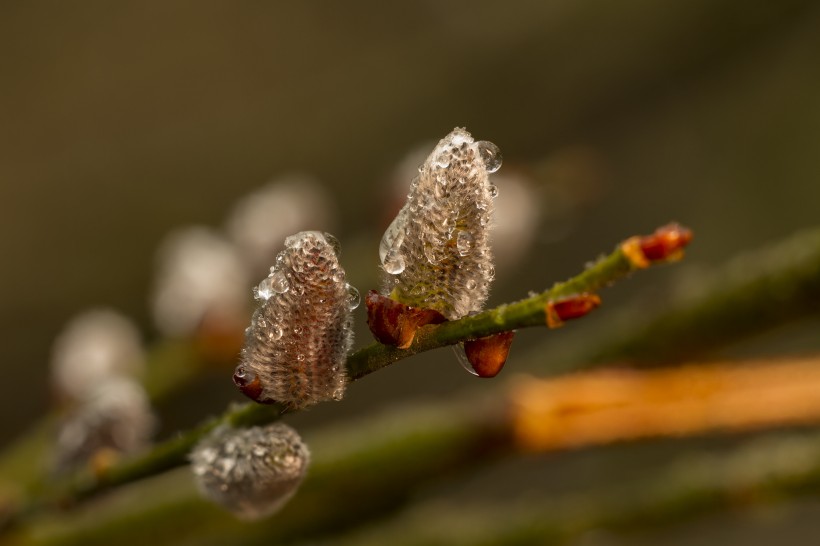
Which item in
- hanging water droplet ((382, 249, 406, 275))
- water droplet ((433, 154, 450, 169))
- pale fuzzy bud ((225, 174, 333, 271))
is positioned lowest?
hanging water droplet ((382, 249, 406, 275))

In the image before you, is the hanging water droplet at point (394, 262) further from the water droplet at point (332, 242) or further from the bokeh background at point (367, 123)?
the bokeh background at point (367, 123)

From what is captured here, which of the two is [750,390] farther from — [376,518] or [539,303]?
[539,303]

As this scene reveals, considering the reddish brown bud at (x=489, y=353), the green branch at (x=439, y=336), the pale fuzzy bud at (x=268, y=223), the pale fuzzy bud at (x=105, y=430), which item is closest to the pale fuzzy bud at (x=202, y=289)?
the pale fuzzy bud at (x=268, y=223)

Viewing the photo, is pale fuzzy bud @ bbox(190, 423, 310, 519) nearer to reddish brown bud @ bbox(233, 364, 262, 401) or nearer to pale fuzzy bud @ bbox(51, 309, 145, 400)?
reddish brown bud @ bbox(233, 364, 262, 401)

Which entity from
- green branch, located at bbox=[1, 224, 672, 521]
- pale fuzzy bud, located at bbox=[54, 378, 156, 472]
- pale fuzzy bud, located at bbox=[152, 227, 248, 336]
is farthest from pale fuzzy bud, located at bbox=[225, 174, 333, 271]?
green branch, located at bbox=[1, 224, 672, 521]

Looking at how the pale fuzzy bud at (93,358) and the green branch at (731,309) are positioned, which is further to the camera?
the pale fuzzy bud at (93,358)

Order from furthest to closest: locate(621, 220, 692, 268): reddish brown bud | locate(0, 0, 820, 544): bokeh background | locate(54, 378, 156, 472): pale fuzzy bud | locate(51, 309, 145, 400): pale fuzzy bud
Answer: locate(0, 0, 820, 544): bokeh background < locate(51, 309, 145, 400): pale fuzzy bud < locate(54, 378, 156, 472): pale fuzzy bud < locate(621, 220, 692, 268): reddish brown bud

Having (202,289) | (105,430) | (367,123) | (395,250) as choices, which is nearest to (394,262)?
(395,250)

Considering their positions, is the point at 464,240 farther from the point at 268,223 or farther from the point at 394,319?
the point at 268,223
